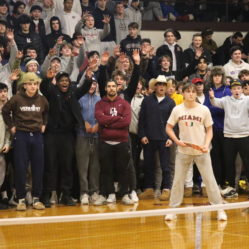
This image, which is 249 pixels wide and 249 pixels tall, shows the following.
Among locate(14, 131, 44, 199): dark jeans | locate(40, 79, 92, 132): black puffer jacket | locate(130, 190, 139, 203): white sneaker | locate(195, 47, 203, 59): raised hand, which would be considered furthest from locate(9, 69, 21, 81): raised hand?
locate(195, 47, 203, 59): raised hand

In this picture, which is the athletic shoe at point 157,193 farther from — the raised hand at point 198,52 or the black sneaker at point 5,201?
the raised hand at point 198,52

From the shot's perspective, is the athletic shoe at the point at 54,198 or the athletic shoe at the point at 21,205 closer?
the athletic shoe at the point at 21,205

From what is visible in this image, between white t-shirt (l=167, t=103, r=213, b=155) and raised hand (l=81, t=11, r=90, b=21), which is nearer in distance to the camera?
white t-shirt (l=167, t=103, r=213, b=155)

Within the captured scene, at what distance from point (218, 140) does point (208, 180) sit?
3194 mm

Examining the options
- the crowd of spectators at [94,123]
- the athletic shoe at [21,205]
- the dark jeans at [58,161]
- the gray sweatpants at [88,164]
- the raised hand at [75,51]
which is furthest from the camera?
the raised hand at [75,51]

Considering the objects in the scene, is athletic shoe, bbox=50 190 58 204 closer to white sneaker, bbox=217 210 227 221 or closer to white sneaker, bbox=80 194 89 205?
white sneaker, bbox=80 194 89 205

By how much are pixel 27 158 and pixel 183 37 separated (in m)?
9.38

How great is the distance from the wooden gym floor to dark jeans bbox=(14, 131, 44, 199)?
0.69 m

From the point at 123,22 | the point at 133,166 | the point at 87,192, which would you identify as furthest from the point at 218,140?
the point at 123,22

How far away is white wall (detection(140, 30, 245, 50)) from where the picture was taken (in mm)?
20031

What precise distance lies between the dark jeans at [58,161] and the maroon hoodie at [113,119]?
2.17ft

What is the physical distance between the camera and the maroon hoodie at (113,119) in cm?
1286

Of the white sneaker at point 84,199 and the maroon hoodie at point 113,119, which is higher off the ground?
the maroon hoodie at point 113,119

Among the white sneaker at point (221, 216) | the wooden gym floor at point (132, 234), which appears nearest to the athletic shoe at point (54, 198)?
the wooden gym floor at point (132, 234)
